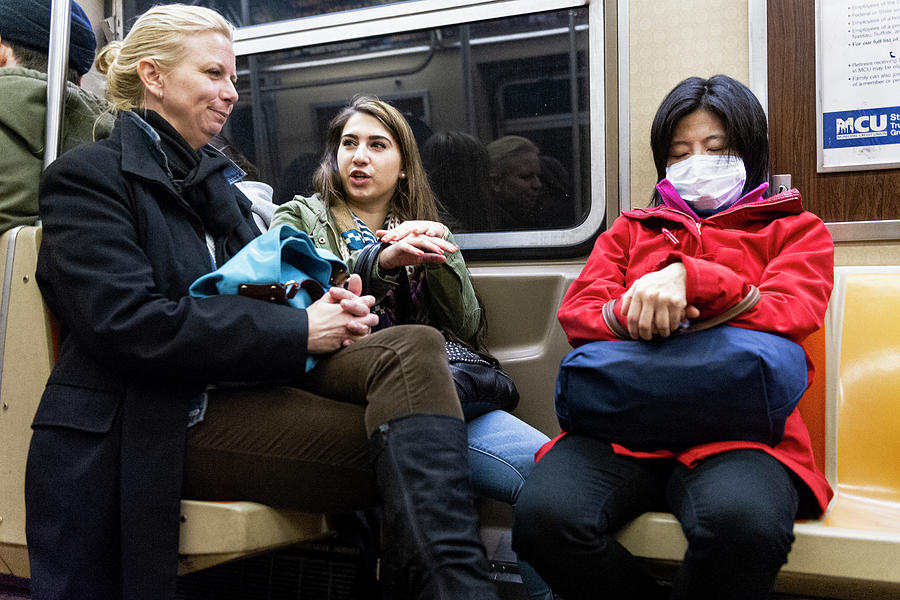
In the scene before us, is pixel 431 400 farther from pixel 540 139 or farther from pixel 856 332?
pixel 540 139

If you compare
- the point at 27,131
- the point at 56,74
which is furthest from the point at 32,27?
the point at 27,131

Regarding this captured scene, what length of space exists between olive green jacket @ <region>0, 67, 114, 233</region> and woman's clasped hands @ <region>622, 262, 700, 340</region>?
1.46 m

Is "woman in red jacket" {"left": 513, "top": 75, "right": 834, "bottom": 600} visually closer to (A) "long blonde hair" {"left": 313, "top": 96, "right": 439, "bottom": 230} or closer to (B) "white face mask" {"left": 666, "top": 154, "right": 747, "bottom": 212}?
(B) "white face mask" {"left": 666, "top": 154, "right": 747, "bottom": 212}

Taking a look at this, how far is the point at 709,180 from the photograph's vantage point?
1.82 metres

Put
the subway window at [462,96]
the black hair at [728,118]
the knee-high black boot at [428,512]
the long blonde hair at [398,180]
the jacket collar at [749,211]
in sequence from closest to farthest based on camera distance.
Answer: the knee-high black boot at [428,512], the jacket collar at [749,211], the black hair at [728,118], the long blonde hair at [398,180], the subway window at [462,96]

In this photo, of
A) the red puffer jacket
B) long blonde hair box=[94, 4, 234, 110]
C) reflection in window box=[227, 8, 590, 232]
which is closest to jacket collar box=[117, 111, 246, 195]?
long blonde hair box=[94, 4, 234, 110]

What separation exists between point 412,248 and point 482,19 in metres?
1.09

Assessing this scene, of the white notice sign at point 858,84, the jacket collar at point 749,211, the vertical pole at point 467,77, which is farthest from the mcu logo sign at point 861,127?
the vertical pole at point 467,77

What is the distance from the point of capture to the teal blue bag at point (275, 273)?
1614mm

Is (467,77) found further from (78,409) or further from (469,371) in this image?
(78,409)

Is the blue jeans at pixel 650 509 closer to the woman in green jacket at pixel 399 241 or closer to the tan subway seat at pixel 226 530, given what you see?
the woman in green jacket at pixel 399 241

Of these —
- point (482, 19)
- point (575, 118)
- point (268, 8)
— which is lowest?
point (575, 118)

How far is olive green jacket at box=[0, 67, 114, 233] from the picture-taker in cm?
184

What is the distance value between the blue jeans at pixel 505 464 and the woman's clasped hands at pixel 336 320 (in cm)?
49
